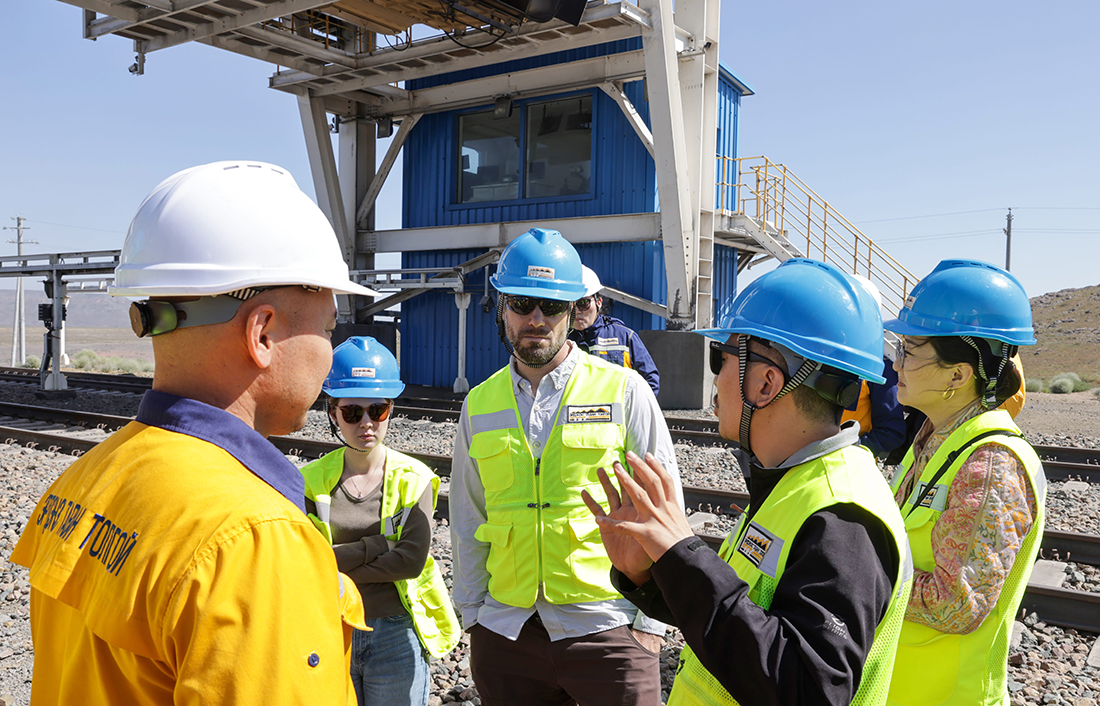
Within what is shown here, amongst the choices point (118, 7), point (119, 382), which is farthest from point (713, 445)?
point (119, 382)

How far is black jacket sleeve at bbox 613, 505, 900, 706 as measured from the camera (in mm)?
1494

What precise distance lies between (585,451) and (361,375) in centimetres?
110

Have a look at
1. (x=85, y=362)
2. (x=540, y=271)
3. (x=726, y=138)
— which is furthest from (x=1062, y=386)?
(x=85, y=362)

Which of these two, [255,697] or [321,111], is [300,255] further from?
[321,111]

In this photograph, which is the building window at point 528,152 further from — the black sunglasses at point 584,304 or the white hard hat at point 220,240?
the white hard hat at point 220,240

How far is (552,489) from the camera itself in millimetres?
2902

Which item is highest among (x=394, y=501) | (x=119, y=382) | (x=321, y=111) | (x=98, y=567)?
(x=321, y=111)

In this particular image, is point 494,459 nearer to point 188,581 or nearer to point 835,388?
point 835,388

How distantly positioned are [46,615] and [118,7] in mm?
16715

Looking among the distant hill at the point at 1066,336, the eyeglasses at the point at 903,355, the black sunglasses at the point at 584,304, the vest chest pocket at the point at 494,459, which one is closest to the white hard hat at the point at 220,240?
the vest chest pocket at the point at 494,459

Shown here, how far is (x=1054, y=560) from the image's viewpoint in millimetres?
6219

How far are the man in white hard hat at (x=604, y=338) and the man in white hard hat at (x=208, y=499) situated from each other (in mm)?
4774

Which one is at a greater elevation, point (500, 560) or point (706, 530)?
point (500, 560)

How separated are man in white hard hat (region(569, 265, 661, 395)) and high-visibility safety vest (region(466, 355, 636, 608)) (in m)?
3.18
